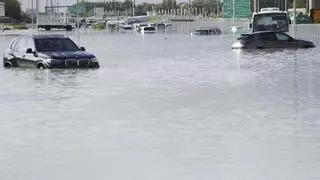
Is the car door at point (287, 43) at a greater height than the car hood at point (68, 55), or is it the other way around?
the car door at point (287, 43)

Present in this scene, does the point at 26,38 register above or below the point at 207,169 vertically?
above

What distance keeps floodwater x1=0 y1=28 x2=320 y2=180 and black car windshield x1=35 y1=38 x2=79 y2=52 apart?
484 centimetres

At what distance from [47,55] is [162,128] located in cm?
1478

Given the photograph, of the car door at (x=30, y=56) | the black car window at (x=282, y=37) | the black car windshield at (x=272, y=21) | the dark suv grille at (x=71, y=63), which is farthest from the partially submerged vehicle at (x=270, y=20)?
the dark suv grille at (x=71, y=63)

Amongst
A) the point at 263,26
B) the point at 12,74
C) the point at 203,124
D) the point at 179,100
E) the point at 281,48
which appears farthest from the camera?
the point at 263,26

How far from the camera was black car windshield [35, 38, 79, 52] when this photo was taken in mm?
26547

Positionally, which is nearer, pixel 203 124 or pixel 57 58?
pixel 203 124

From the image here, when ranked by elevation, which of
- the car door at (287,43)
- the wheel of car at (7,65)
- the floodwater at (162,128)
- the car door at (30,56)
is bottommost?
the floodwater at (162,128)

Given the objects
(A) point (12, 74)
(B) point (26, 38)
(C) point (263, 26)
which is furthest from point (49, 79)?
(C) point (263, 26)

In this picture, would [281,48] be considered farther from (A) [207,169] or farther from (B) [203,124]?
(A) [207,169]

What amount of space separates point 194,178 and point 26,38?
→ 2032 centimetres

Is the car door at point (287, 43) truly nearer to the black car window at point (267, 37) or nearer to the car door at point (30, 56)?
the black car window at point (267, 37)

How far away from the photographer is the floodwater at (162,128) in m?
8.70

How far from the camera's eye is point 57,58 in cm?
2548
